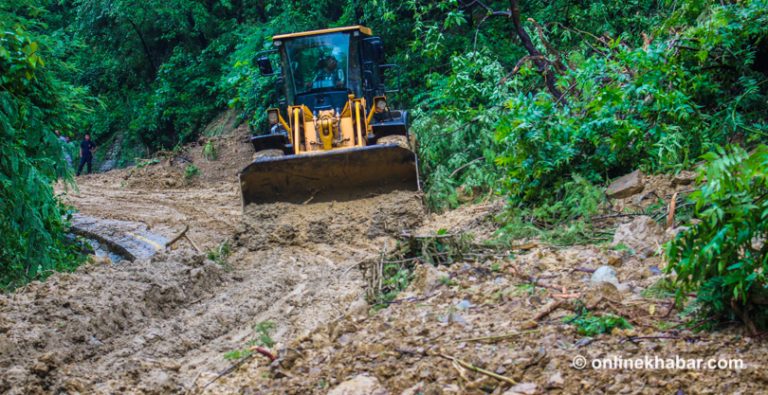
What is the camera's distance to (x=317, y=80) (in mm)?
13344

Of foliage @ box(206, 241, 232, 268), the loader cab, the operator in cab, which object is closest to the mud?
foliage @ box(206, 241, 232, 268)

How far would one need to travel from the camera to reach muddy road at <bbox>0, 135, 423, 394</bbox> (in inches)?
213

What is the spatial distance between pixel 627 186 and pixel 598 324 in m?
3.41

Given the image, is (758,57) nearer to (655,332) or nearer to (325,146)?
(655,332)

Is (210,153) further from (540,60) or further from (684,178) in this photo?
(684,178)

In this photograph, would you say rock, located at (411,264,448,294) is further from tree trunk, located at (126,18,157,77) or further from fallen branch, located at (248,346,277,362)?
tree trunk, located at (126,18,157,77)

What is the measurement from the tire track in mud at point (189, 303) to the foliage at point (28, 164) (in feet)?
3.66

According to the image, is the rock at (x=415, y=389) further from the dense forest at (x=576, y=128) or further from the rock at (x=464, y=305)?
the dense forest at (x=576, y=128)

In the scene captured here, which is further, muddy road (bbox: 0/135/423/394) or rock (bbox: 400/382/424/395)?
muddy road (bbox: 0/135/423/394)

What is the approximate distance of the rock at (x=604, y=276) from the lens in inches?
210

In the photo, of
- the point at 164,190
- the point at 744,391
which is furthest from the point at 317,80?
the point at 744,391

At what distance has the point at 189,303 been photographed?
7504mm

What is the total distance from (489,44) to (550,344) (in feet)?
41.5

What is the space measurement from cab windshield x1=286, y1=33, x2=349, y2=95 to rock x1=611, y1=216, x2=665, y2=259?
7538 mm
